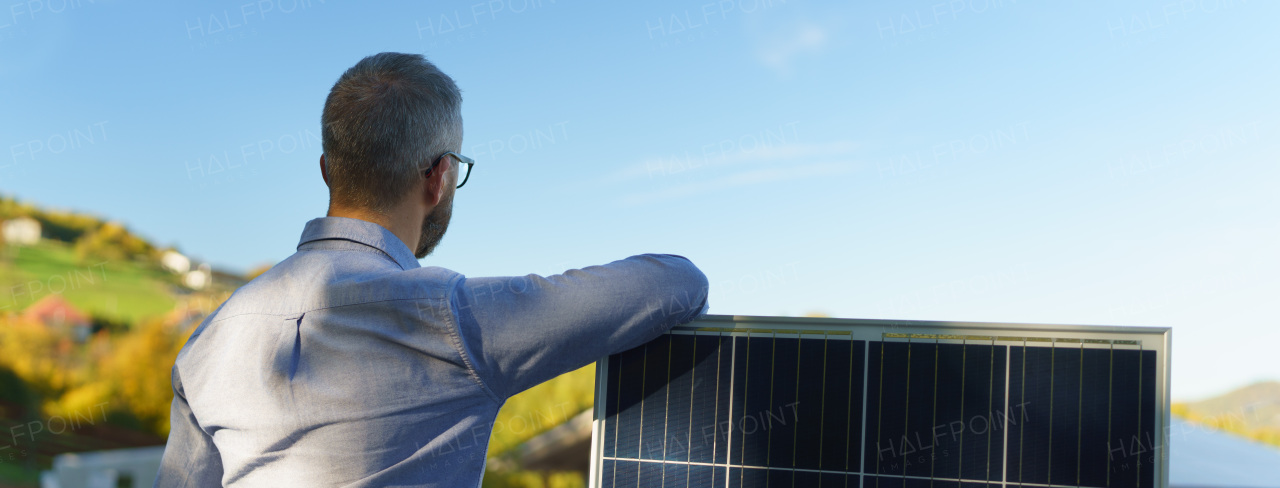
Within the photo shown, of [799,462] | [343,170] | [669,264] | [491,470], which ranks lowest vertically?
[491,470]

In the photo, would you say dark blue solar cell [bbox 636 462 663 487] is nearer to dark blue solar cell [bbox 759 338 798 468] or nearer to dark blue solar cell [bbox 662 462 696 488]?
dark blue solar cell [bbox 662 462 696 488]

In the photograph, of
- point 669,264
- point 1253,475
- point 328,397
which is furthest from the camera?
point 1253,475

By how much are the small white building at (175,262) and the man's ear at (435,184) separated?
1977 cm

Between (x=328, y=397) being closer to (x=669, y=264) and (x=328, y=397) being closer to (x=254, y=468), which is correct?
(x=254, y=468)

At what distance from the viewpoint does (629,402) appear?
6.87 ft

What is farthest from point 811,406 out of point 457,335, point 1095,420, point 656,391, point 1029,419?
point 457,335

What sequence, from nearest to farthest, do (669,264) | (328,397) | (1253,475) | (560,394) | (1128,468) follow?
(328,397)
(669,264)
(1128,468)
(1253,475)
(560,394)

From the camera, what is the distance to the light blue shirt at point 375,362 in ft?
4.52

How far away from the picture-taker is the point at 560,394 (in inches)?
651

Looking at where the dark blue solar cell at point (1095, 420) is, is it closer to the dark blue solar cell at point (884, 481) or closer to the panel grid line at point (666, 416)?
the dark blue solar cell at point (884, 481)

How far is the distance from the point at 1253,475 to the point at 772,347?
15.5m

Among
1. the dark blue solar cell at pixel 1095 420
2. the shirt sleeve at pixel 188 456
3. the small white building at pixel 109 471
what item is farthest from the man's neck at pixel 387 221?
the small white building at pixel 109 471

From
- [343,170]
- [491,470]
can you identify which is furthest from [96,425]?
[343,170]

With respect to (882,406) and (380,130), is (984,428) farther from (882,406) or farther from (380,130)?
(380,130)
